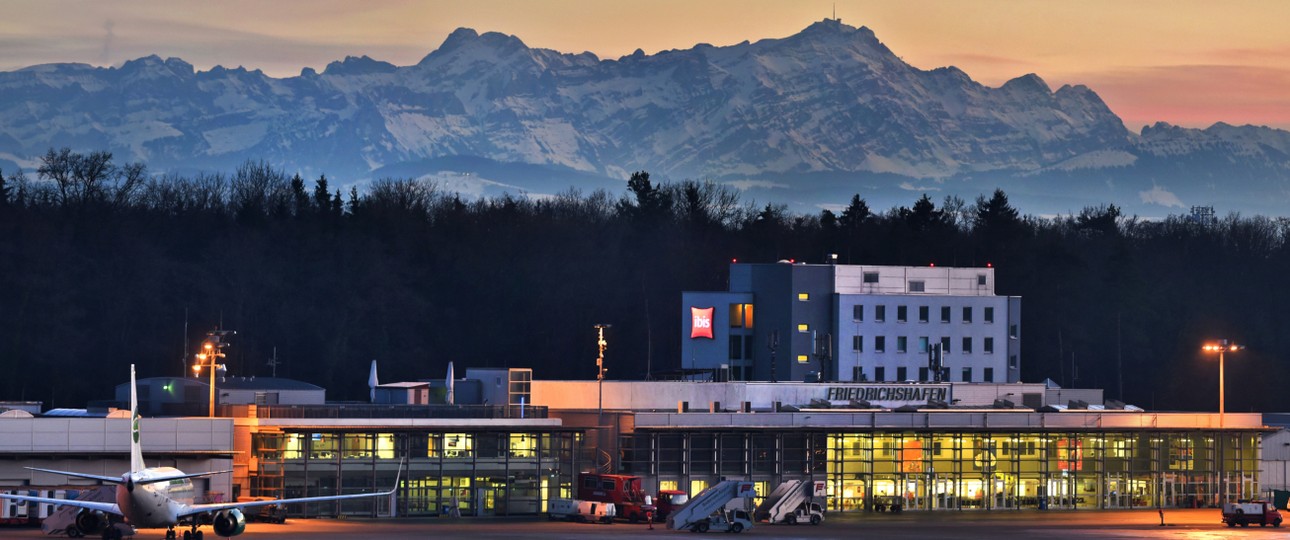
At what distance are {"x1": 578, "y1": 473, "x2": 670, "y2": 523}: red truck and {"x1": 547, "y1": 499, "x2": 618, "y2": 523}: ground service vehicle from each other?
0.53 metres

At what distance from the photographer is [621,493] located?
97000 mm

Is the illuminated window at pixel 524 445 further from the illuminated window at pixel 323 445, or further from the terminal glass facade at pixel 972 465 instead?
the illuminated window at pixel 323 445

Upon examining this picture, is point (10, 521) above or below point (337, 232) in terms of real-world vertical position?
below

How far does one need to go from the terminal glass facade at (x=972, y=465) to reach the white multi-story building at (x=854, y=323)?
20.1m

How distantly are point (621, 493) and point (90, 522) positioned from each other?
2938cm

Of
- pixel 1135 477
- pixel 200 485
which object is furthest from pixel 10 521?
pixel 1135 477

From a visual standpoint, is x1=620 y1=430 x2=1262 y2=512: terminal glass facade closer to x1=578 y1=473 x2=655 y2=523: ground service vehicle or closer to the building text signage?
x1=578 y1=473 x2=655 y2=523: ground service vehicle

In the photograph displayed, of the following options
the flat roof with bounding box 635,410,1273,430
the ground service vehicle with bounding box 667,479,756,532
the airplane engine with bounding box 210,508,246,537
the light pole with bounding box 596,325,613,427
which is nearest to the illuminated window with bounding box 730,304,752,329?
the flat roof with bounding box 635,410,1273,430

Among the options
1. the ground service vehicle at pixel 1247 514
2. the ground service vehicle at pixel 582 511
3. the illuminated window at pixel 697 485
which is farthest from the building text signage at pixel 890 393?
the ground service vehicle at pixel 1247 514

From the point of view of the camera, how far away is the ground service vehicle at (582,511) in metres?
95.1

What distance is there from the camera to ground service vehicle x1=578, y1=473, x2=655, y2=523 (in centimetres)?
9656

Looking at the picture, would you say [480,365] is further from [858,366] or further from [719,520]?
[719,520]

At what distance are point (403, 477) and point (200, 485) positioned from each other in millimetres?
10597

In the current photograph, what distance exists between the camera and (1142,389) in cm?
19288
